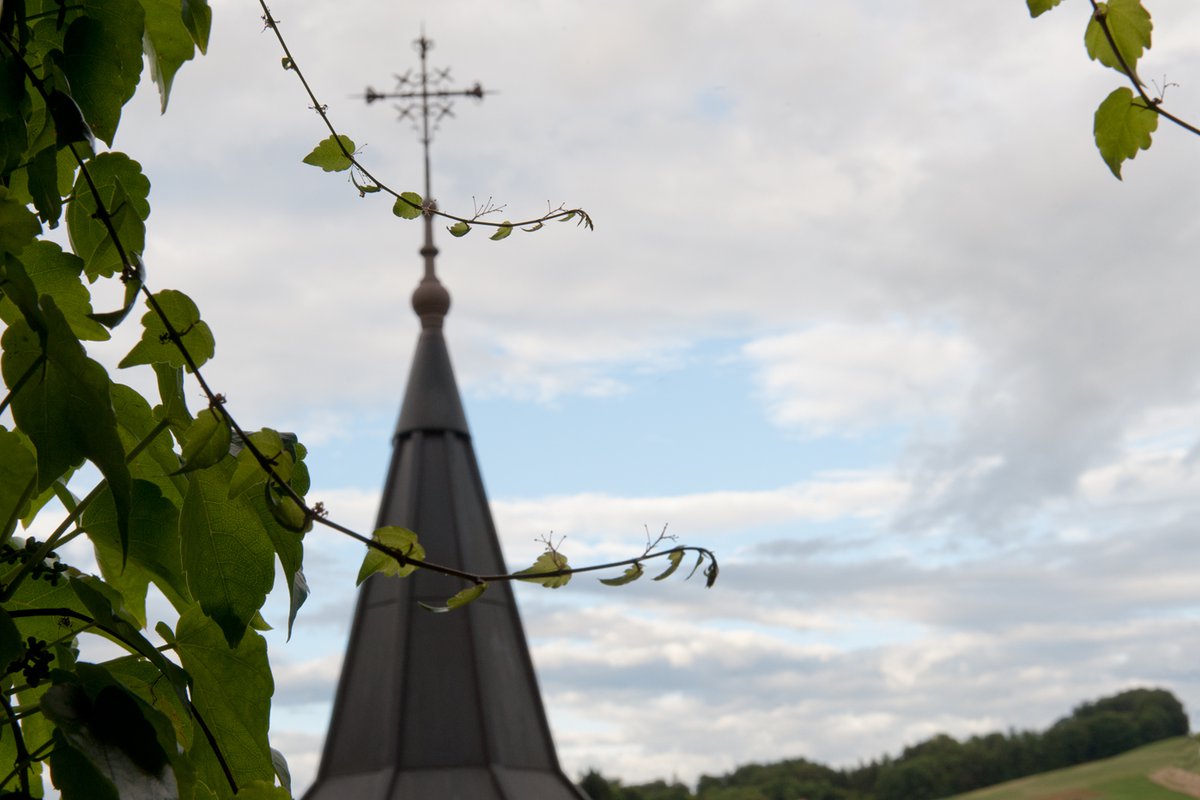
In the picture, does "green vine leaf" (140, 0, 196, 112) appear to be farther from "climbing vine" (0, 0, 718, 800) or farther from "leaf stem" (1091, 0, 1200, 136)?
"leaf stem" (1091, 0, 1200, 136)

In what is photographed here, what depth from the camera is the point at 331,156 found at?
132cm

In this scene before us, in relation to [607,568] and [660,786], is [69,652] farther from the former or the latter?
[660,786]

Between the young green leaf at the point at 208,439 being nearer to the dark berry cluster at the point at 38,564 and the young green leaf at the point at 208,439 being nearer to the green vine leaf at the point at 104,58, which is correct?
the dark berry cluster at the point at 38,564

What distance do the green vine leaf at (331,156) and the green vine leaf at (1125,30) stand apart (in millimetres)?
818

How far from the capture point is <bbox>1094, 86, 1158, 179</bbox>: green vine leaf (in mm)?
1385

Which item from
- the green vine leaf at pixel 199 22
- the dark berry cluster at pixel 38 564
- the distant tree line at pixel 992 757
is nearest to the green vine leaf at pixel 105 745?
the dark berry cluster at pixel 38 564

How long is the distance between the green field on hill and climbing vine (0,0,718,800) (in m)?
35.6

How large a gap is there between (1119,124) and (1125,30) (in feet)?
0.34

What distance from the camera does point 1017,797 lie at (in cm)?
3641

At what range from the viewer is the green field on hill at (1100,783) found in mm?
34719

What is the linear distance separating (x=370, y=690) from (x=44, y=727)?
584 centimetres

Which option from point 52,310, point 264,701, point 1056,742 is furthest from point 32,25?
point 1056,742

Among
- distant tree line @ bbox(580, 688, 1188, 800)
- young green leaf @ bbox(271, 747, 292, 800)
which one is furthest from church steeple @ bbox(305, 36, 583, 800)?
distant tree line @ bbox(580, 688, 1188, 800)

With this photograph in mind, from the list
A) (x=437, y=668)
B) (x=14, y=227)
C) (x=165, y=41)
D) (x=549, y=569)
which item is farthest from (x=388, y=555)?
(x=437, y=668)
